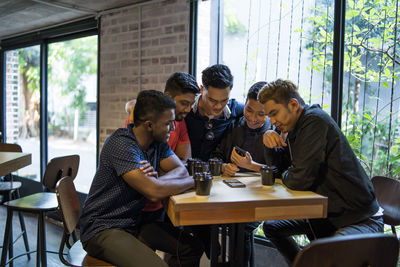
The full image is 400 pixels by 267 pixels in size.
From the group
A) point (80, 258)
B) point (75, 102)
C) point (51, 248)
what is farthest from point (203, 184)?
point (75, 102)

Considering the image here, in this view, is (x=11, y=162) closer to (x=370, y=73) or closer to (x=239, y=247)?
(x=239, y=247)

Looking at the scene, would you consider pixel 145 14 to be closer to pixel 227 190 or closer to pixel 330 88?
pixel 330 88

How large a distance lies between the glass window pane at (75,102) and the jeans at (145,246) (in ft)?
9.94

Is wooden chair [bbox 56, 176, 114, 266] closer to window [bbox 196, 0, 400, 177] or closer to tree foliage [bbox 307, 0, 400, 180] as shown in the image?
window [bbox 196, 0, 400, 177]

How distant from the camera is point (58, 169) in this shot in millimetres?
2680

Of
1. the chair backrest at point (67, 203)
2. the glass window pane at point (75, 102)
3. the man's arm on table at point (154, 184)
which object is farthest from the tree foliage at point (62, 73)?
the man's arm on table at point (154, 184)

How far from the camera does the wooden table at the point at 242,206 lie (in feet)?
4.87

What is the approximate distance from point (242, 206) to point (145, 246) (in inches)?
20.2

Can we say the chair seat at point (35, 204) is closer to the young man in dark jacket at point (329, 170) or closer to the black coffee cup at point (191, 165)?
the black coffee cup at point (191, 165)

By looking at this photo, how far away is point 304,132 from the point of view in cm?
177

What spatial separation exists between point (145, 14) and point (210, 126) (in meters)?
1.96

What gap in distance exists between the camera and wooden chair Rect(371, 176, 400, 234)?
78.5 inches

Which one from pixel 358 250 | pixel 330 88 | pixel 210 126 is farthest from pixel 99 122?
pixel 358 250

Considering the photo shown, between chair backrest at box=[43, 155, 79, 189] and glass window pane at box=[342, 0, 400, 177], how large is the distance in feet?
6.77
